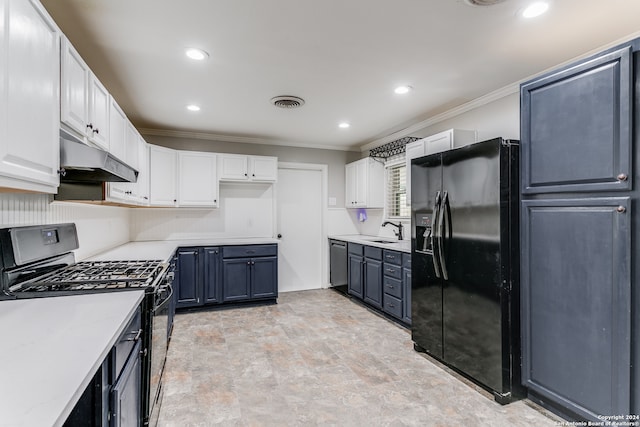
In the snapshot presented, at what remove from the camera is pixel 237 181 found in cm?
478

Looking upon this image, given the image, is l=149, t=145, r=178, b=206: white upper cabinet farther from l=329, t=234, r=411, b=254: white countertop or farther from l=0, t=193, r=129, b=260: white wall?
l=329, t=234, r=411, b=254: white countertop

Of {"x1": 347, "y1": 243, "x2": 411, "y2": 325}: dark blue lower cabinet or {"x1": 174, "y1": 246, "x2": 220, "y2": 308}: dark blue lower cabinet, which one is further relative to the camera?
{"x1": 174, "y1": 246, "x2": 220, "y2": 308}: dark blue lower cabinet

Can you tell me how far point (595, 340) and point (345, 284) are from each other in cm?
336

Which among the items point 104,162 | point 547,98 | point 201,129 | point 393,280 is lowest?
point 393,280

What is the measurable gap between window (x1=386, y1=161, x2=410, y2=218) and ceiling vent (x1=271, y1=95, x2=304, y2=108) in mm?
1869

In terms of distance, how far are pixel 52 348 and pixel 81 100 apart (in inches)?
57.0

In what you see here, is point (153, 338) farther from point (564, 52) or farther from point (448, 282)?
point (564, 52)

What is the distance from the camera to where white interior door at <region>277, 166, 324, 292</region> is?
5297 millimetres

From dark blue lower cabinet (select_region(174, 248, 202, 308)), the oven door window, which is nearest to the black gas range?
the oven door window

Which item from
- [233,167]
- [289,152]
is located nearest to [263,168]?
[233,167]

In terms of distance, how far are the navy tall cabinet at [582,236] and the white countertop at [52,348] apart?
2285mm

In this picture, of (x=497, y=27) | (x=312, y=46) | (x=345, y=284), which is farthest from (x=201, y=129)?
(x=497, y=27)

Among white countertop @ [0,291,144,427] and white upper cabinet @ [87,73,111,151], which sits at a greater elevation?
white upper cabinet @ [87,73,111,151]

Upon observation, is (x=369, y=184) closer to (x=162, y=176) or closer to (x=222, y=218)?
(x=222, y=218)
